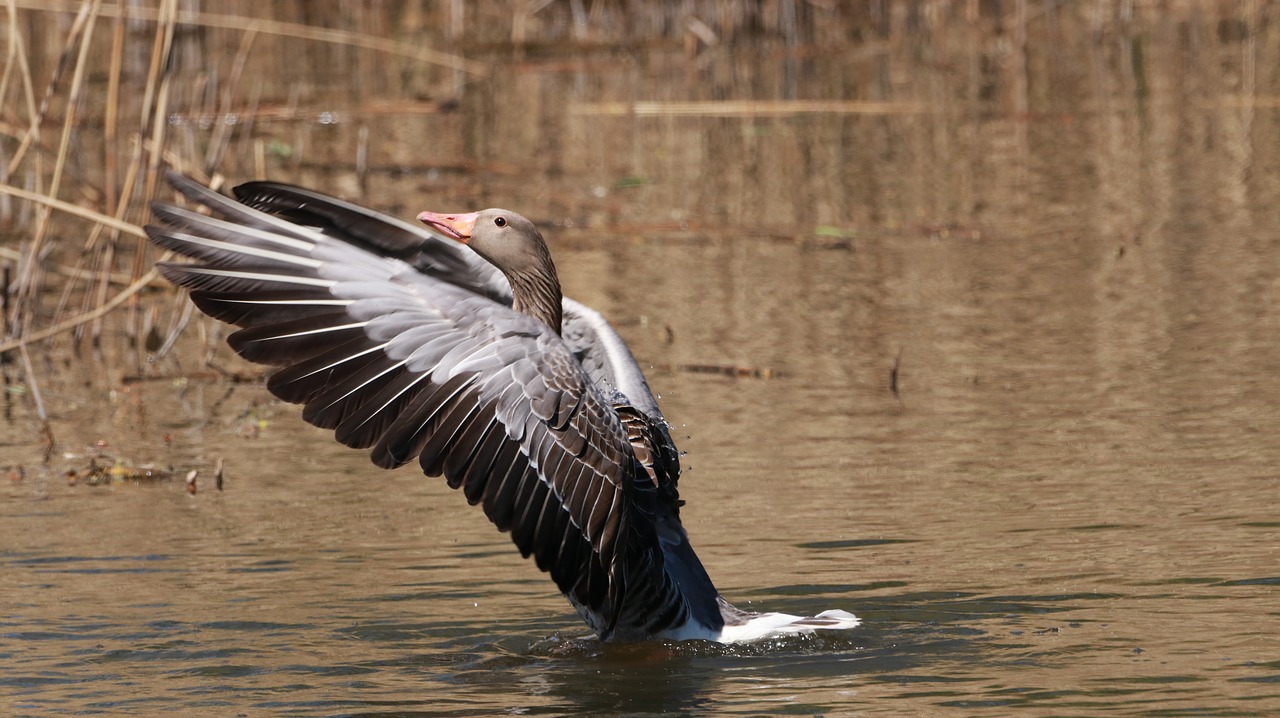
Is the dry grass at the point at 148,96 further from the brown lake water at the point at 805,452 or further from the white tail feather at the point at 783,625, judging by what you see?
the white tail feather at the point at 783,625

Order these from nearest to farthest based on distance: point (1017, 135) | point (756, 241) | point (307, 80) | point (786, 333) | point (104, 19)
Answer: point (786, 333) → point (756, 241) → point (1017, 135) → point (307, 80) → point (104, 19)

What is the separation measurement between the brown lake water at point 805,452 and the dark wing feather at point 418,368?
27.8 inches

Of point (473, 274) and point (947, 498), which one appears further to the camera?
point (947, 498)

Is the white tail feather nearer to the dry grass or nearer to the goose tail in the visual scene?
the goose tail

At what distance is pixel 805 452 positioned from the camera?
353 inches

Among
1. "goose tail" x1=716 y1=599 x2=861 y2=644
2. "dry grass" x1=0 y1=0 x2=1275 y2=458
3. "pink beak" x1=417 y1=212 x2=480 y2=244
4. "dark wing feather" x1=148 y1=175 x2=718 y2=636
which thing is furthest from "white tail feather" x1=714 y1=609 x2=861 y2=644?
"dry grass" x1=0 y1=0 x2=1275 y2=458

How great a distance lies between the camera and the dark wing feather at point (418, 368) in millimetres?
5953

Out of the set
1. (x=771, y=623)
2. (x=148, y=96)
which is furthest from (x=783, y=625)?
(x=148, y=96)

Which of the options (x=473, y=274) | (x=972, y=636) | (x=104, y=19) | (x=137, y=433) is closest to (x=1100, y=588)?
(x=972, y=636)

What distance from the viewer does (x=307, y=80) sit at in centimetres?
2252

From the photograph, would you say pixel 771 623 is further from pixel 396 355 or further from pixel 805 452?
pixel 805 452

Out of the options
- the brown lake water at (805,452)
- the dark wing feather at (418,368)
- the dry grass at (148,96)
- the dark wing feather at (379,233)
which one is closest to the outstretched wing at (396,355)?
the dark wing feather at (418,368)

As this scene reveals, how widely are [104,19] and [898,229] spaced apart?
1604 centimetres

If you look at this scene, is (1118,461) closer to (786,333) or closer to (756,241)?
(786,333)
